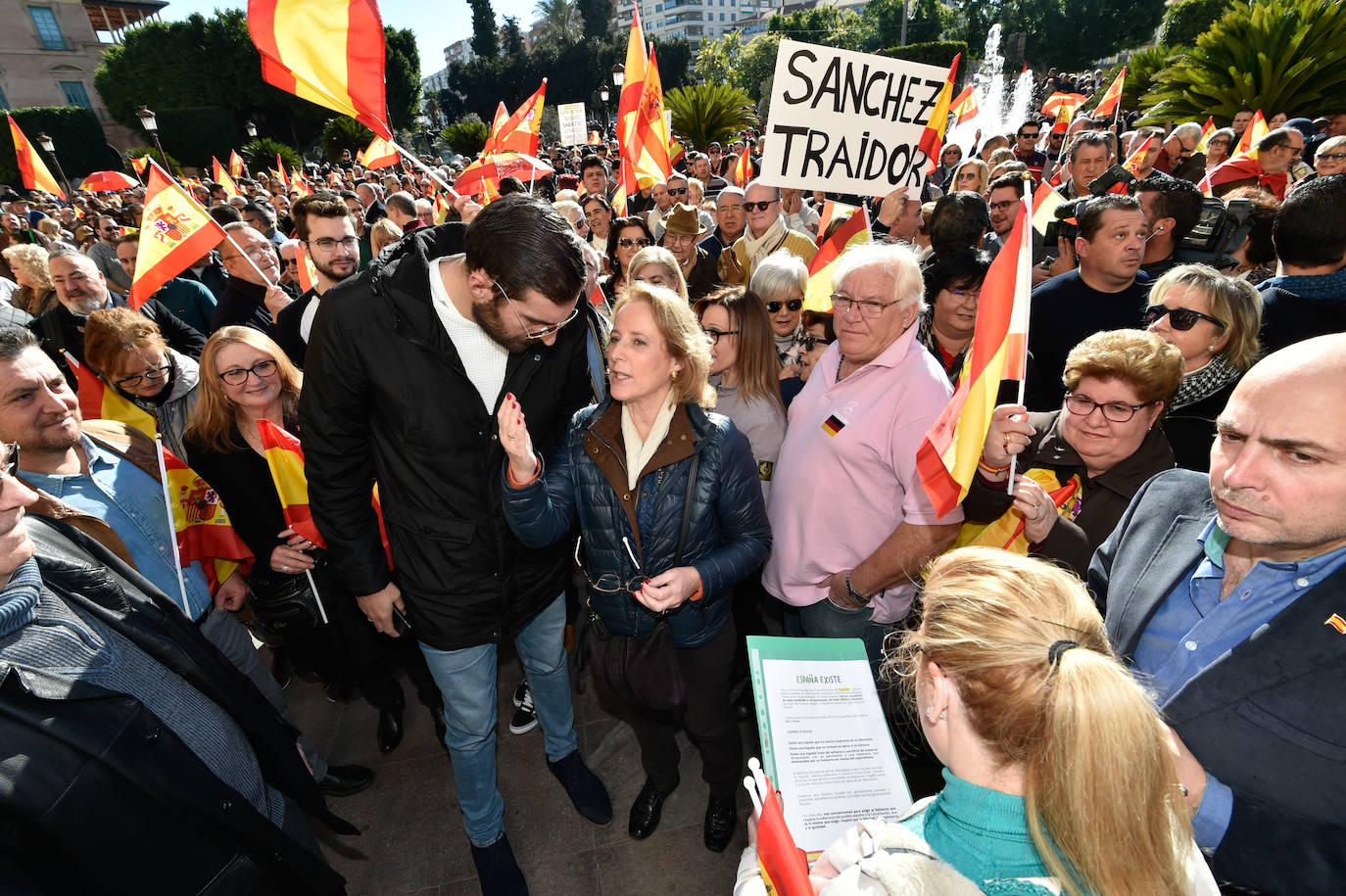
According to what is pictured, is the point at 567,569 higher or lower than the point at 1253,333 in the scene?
lower

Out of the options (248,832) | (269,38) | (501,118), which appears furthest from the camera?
(501,118)

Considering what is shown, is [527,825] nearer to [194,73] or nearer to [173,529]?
[173,529]

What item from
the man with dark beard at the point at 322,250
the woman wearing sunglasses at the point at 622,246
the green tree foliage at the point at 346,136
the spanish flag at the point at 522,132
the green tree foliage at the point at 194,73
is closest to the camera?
the man with dark beard at the point at 322,250

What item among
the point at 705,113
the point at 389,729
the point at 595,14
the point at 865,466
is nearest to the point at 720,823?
the point at 865,466

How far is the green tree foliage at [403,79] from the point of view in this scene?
3981 centimetres

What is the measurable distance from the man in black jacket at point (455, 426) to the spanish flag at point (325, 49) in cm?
124

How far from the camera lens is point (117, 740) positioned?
140 cm

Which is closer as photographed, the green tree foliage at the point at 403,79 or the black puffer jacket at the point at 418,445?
the black puffer jacket at the point at 418,445

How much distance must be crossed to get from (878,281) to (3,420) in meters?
2.92

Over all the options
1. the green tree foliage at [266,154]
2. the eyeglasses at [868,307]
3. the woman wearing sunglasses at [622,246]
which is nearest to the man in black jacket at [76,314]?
the woman wearing sunglasses at [622,246]

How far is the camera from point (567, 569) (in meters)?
2.75

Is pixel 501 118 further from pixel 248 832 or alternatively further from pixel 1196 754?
pixel 1196 754

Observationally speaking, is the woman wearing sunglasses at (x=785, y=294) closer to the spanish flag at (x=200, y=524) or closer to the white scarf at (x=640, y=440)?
the white scarf at (x=640, y=440)

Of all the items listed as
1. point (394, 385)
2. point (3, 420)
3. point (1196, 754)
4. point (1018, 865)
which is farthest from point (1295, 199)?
point (3, 420)
